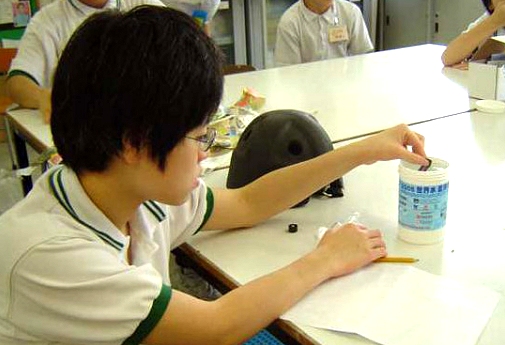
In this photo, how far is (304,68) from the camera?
8.73ft

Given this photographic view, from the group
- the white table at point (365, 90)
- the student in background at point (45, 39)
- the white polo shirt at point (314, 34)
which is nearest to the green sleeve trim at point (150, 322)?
the white table at point (365, 90)

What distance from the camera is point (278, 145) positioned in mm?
1273

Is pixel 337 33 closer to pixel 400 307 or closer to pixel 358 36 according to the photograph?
pixel 358 36

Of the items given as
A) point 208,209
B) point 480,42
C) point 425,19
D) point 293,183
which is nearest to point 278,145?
point 293,183

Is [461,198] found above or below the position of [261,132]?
below

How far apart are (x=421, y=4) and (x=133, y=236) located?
4347 mm

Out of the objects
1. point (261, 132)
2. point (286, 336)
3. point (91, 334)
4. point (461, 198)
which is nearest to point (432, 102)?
point (461, 198)

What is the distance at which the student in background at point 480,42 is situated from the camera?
2.30 meters

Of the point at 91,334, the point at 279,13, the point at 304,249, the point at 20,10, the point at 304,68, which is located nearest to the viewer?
the point at 91,334

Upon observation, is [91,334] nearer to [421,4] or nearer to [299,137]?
[299,137]

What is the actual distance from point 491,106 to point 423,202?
3.23 ft

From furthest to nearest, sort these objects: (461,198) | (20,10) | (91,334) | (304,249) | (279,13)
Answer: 1. (279,13)
2. (20,10)
3. (461,198)
4. (304,249)
5. (91,334)

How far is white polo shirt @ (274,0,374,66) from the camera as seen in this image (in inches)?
122

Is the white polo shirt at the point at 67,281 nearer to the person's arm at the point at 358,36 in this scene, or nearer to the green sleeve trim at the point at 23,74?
the green sleeve trim at the point at 23,74
